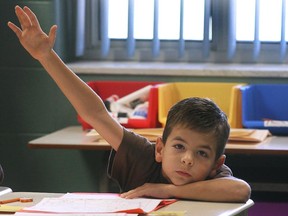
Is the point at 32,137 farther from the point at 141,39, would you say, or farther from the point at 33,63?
the point at 141,39

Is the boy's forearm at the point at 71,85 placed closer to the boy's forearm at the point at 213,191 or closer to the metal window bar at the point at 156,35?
the boy's forearm at the point at 213,191

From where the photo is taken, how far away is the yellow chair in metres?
3.63

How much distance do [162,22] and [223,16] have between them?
0.34 metres

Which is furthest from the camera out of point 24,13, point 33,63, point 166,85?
point 33,63

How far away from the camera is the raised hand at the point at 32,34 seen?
1.87 metres

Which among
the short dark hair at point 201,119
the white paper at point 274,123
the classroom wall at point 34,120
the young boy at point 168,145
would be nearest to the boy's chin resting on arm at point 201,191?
the young boy at point 168,145

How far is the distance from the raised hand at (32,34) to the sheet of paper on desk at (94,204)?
0.38 meters

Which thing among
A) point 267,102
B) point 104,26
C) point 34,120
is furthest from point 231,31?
point 34,120

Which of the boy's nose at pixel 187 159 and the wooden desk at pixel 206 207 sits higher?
the boy's nose at pixel 187 159

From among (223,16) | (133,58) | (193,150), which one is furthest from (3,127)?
(193,150)

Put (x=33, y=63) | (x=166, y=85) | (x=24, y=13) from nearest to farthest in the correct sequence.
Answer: (x=24, y=13), (x=166, y=85), (x=33, y=63)

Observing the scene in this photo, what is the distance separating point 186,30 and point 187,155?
7.70 ft

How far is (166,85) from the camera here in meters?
3.77

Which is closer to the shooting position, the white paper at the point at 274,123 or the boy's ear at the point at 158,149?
the boy's ear at the point at 158,149
